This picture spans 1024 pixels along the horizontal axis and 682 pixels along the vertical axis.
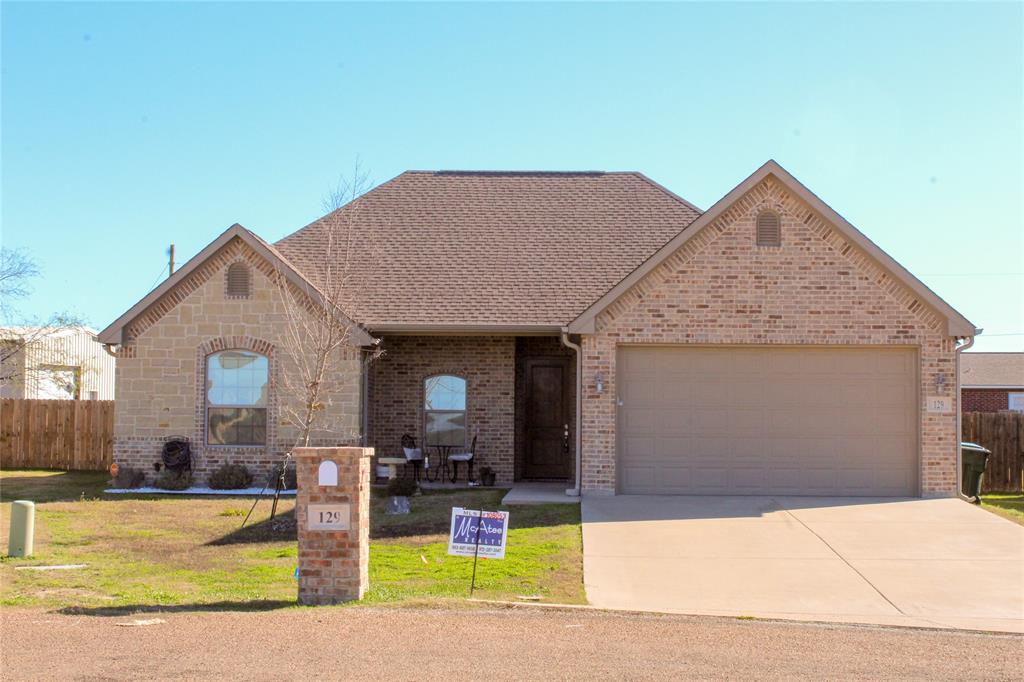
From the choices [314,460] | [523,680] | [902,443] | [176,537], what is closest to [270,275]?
[176,537]

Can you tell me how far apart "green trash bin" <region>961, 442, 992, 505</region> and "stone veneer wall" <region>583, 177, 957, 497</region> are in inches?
65.3

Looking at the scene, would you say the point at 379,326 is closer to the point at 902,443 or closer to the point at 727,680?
the point at 902,443

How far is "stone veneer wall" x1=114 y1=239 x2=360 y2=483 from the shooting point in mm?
17781

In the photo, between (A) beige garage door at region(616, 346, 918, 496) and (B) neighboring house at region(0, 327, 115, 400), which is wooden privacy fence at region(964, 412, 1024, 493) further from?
(B) neighboring house at region(0, 327, 115, 400)

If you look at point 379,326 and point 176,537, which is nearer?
point 176,537

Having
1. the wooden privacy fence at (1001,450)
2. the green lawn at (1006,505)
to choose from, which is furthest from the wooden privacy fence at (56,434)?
the wooden privacy fence at (1001,450)

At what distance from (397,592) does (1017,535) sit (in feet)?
28.1

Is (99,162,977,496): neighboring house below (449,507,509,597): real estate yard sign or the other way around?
the other way around

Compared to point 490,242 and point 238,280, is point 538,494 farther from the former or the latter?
point 238,280

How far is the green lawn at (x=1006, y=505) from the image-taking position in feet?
49.9

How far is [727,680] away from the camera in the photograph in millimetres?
6848

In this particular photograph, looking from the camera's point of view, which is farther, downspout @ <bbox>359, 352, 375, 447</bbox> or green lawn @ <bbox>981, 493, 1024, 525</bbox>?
downspout @ <bbox>359, 352, 375, 447</bbox>

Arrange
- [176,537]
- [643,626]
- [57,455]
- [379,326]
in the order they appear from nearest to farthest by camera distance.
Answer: [643,626]
[176,537]
[379,326]
[57,455]

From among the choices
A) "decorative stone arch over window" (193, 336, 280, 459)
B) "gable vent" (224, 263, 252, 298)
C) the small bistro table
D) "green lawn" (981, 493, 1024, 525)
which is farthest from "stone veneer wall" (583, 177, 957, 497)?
"gable vent" (224, 263, 252, 298)
